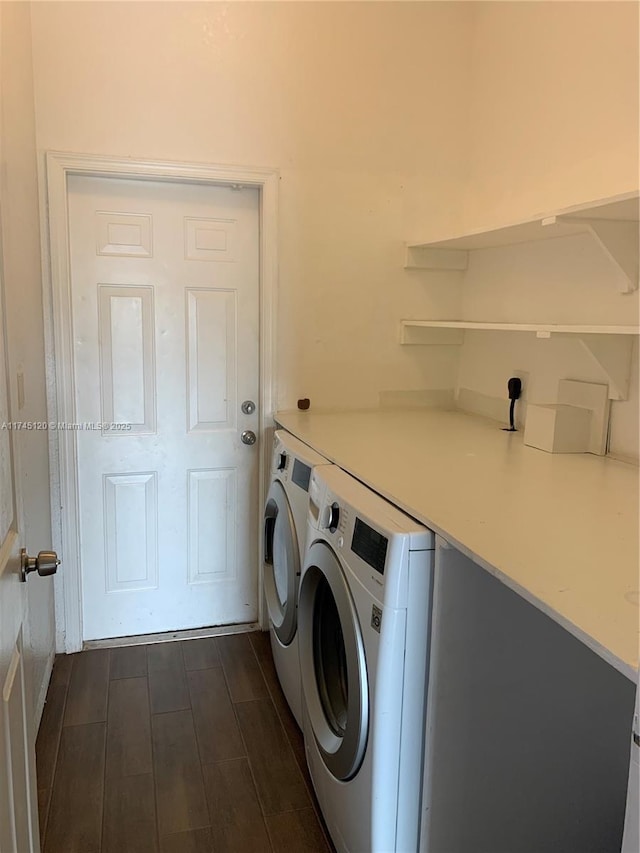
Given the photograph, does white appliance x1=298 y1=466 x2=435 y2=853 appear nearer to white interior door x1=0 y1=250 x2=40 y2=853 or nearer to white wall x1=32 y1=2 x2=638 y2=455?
white interior door x1=0 y1=250 x2=40 y2=853

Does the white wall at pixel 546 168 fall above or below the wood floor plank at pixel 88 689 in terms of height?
above

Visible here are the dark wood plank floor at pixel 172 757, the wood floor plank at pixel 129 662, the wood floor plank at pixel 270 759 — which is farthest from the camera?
the wood floor plank at pixel 129 662

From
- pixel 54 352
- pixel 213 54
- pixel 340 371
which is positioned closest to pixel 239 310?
pixel 340 371

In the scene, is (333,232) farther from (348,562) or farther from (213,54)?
(348,562)

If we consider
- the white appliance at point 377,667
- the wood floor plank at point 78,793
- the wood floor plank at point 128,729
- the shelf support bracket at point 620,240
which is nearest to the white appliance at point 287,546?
the white appliance at point 377,667

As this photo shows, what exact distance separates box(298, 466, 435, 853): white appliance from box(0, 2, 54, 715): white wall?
93 centimetres

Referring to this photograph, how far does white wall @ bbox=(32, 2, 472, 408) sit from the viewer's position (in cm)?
231

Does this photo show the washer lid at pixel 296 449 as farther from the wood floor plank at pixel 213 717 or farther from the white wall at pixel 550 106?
the white wall at pixel 550 106

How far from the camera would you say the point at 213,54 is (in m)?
2.40

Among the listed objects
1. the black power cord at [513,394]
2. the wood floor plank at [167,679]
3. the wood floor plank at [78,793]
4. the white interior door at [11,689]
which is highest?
the black power cord at [513,394]

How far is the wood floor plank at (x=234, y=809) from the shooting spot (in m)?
1.67

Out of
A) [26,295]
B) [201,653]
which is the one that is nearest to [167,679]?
[201,653]

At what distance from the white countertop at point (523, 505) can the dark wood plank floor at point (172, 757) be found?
944mm

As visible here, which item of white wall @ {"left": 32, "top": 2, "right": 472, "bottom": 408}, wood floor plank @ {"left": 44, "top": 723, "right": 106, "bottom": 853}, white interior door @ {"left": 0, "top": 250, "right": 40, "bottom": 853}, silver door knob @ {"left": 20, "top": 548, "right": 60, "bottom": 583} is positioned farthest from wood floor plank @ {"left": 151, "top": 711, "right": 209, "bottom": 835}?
white wall @ {"left": 32, "top": 2, "right": 472, "bottom": 408}
